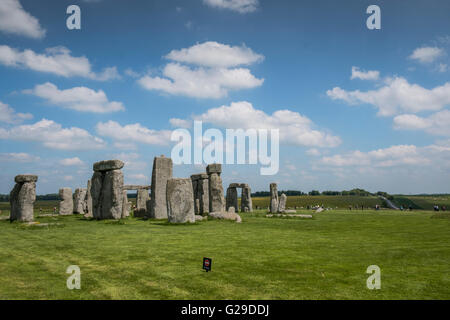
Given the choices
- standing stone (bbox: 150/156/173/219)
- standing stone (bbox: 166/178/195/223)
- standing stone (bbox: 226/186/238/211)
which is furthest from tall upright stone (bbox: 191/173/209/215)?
standing stone (bbox: 226/186/238/211)

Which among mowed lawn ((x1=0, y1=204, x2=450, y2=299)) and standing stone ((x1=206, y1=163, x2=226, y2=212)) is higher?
standing stone ((x1=206, y1=163, x2=226, y2=212))

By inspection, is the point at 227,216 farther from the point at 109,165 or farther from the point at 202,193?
the point at 109,165

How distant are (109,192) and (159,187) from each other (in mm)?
2867

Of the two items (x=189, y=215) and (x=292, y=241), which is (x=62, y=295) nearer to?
(x=292, y=241)

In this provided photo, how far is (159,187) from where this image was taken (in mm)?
19812

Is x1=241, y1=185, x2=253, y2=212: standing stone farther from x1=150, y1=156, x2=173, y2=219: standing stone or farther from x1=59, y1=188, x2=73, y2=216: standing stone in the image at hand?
x1=59, y1=188, x2=73, y2=216: standing stone

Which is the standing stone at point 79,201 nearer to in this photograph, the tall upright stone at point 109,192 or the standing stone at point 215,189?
the tall upright stone at point 109,192

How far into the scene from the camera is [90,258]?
25.0 ft

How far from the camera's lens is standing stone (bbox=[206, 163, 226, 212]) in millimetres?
23406

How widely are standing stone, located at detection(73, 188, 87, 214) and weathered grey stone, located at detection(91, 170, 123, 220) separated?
9628 millimetres

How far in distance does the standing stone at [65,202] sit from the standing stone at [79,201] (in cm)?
81

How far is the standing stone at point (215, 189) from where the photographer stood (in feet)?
76.8

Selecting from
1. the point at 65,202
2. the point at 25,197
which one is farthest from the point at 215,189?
the point at 65,202

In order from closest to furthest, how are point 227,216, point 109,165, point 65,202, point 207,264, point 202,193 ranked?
point 207,264 < point 227,216 < point 109,165 < point 202,193 < point 65,202
